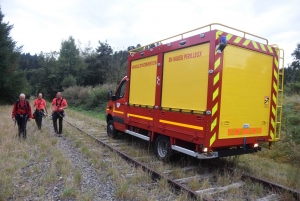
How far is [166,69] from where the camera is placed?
627 cm

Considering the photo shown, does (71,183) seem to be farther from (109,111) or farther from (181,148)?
(109,111)

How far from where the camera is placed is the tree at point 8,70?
26094mm

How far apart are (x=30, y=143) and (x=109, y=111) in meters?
2.94

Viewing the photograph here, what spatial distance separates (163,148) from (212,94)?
7.61 ft

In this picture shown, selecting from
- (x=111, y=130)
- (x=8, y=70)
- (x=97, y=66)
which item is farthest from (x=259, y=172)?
(x=97, y=66)

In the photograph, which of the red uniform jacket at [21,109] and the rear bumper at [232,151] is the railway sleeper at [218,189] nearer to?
the rear bumper at [232,151]

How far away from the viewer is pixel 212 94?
491 cm

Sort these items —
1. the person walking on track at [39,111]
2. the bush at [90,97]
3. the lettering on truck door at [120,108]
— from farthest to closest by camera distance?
the bush at [90,97], the person walking on track at [39,111], the lettering on truck door at [120,108]

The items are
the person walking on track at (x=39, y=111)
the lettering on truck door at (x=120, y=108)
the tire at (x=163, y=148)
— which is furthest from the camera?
the person walking on track at (x=39, y=111)

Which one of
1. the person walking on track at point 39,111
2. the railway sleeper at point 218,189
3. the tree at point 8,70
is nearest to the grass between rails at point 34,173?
the railway sleeper at point 218,189

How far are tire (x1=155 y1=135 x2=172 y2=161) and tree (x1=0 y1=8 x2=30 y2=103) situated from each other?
24744 millimetres

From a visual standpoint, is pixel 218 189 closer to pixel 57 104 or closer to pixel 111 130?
pixel 111 130

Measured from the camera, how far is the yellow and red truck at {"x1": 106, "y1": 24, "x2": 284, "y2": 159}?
4992mm

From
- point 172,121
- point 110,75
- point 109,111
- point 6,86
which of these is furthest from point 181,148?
point 6,86
